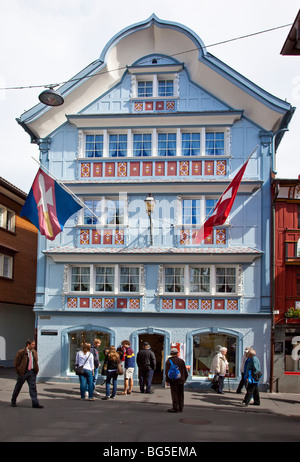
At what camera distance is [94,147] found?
20.3 m

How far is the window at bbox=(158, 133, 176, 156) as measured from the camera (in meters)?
19.9

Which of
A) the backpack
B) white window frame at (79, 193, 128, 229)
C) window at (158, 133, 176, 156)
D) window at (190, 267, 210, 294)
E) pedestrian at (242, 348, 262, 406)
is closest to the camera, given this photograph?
the backpack

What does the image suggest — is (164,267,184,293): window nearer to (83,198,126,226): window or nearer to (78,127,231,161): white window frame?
(83,198,126,226): window

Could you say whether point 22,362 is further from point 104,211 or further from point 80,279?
point 104,211

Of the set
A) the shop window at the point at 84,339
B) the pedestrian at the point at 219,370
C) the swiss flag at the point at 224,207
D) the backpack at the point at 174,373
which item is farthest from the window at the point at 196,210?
the backpack at the point at 174,373

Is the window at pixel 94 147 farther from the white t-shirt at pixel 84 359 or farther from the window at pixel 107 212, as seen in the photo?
the white t-shirt at pixel 84 359

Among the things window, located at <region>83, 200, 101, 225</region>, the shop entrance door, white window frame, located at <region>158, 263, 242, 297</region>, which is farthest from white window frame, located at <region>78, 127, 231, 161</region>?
the shop entrance door

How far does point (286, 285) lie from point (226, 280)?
6.97 ft

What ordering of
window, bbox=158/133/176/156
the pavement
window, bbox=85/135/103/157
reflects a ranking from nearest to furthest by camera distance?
the pavement
window, bbox=158/133/176/156
window, bbox=85/135/103/157

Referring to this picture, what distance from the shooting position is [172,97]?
789 inches

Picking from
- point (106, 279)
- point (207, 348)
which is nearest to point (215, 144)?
point (106, 279)

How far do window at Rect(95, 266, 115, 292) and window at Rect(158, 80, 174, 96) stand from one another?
7130 mm

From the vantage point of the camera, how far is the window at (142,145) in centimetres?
2005
